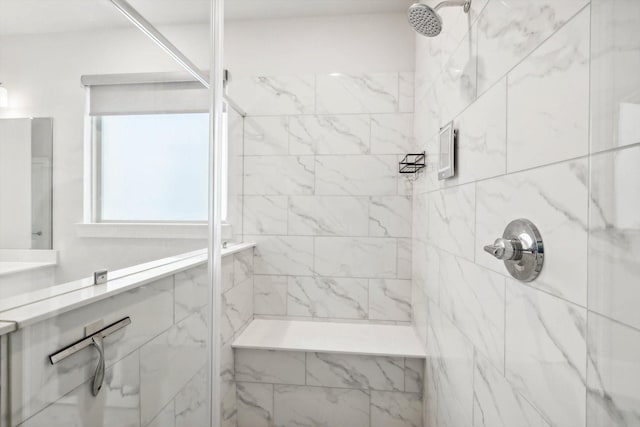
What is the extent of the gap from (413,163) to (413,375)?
116cm

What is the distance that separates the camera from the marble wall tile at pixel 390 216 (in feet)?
6.55

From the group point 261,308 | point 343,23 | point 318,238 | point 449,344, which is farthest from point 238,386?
point 343,23

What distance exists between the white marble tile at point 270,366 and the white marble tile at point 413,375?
1.88 ft

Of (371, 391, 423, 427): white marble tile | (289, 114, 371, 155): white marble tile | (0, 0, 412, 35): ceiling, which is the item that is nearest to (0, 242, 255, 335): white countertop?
(0, 0, 412, 35): ceiling

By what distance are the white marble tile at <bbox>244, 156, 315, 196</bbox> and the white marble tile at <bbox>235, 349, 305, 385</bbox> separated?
38.7 inches

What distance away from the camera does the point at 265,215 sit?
2.07 meters

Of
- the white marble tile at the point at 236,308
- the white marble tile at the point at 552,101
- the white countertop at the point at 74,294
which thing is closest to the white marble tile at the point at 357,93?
the white marble tile at the point at 236,308

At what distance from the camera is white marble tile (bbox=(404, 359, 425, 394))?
1689 millimetres

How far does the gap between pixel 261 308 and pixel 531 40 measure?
1937 mm

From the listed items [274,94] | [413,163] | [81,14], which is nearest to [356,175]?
[413,163]

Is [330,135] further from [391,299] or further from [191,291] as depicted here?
[191,291]

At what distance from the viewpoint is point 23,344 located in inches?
19.3

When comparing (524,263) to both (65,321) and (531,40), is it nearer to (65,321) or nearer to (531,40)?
(531,40)

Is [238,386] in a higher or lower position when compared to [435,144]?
lower
